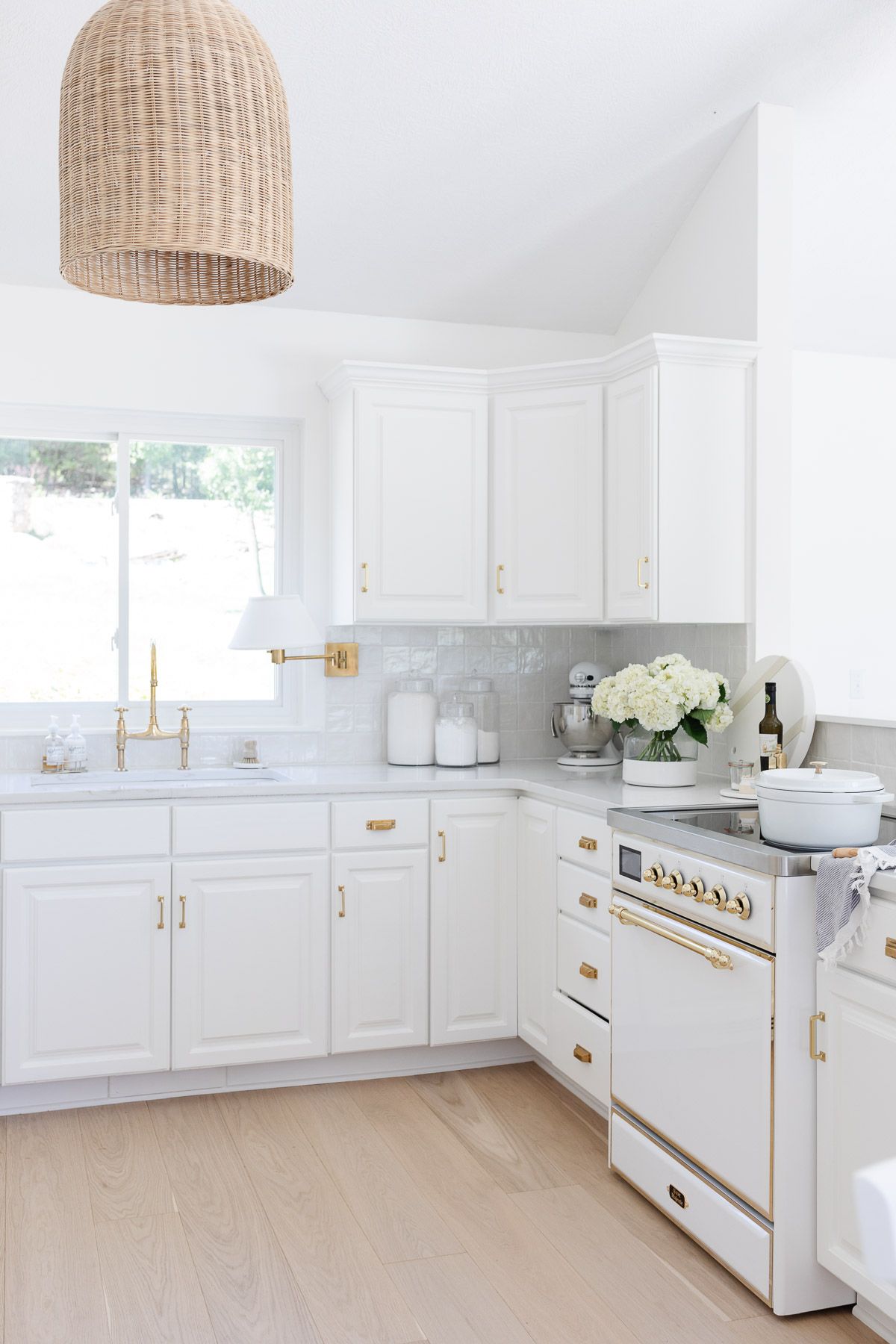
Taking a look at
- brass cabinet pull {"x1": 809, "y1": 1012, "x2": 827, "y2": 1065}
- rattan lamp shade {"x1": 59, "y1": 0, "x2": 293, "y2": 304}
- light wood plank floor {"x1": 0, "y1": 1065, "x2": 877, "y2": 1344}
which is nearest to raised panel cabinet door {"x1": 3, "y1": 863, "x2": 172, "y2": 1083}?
light wood plank floor {"x1": 0, "y1": 1065, "x2": 877, "y2": 1344}

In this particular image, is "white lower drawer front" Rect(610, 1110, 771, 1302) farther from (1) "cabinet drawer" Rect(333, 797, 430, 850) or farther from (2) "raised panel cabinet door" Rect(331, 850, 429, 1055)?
(1) "cabinet drawer" Rect(333, 797, 430, 850)

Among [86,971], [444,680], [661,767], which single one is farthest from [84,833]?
[661,767]

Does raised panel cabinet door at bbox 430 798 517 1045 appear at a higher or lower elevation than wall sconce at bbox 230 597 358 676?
lower

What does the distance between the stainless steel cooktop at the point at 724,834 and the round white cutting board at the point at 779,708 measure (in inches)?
12.4

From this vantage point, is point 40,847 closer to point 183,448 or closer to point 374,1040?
point 374,1040

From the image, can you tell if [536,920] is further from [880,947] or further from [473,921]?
[880,947]

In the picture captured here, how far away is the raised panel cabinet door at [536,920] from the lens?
339 cm

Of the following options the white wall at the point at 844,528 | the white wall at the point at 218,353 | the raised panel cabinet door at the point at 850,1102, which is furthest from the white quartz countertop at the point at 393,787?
the white wall at the point at 844,528

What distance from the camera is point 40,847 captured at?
10.6 feet

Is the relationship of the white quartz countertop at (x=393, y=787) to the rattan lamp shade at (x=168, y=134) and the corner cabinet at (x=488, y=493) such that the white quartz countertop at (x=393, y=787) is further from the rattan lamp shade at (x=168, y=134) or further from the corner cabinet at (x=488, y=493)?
the rattan lamp shade at (x=168, y=134)

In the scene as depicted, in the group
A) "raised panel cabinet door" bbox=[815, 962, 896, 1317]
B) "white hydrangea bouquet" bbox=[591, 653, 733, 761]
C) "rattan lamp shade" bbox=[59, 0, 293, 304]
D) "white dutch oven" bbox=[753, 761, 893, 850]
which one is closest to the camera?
"rattan lamp shade" bbox=[59, 0, 293, 304]

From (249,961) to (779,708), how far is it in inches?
64.7

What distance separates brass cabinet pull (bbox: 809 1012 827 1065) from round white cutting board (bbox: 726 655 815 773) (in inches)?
44.1

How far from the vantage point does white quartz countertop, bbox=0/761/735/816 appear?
3209 mm
